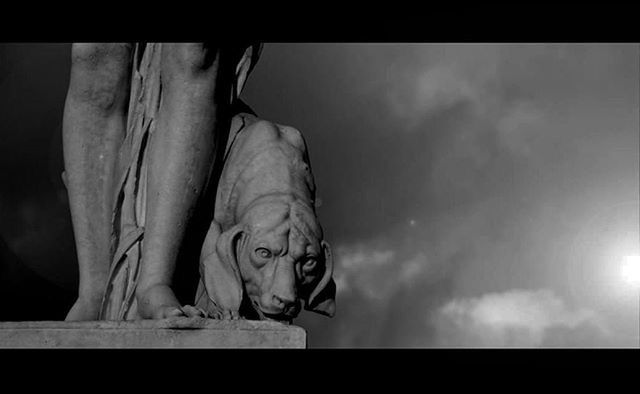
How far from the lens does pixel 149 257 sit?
2.82 meters

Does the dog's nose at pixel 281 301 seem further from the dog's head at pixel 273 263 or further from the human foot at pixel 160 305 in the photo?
the human foot at pixel 160 305

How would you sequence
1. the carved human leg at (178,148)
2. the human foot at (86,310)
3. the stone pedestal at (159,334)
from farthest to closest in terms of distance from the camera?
the human foot at (86,310), the carved human leg at (178,148), the stone pedestal at (159,334)

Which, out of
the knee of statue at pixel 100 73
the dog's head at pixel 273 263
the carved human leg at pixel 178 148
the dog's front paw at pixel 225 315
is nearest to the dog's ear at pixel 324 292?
the dog's head at pixel 273 263

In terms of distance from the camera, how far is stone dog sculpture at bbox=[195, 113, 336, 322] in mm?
2744

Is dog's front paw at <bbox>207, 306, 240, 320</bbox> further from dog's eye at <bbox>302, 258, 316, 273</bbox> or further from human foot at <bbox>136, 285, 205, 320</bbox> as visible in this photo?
dog's eye at <bbox>302, 258, 316, 273</bbox>

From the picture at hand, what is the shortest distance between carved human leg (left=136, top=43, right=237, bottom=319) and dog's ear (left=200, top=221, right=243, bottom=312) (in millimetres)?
92

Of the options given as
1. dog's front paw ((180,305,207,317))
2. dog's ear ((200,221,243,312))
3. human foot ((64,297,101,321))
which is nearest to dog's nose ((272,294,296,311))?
dog's ear ((200,221,243,312))

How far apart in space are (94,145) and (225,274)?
0.54 metres

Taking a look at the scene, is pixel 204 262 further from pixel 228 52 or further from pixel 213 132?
pixel 228 52

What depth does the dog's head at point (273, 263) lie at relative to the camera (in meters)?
2.74

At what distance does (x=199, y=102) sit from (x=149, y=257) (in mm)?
404

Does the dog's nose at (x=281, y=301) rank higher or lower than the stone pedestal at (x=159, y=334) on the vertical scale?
higher

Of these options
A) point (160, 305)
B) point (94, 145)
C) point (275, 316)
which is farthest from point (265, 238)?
point (94, 145)
